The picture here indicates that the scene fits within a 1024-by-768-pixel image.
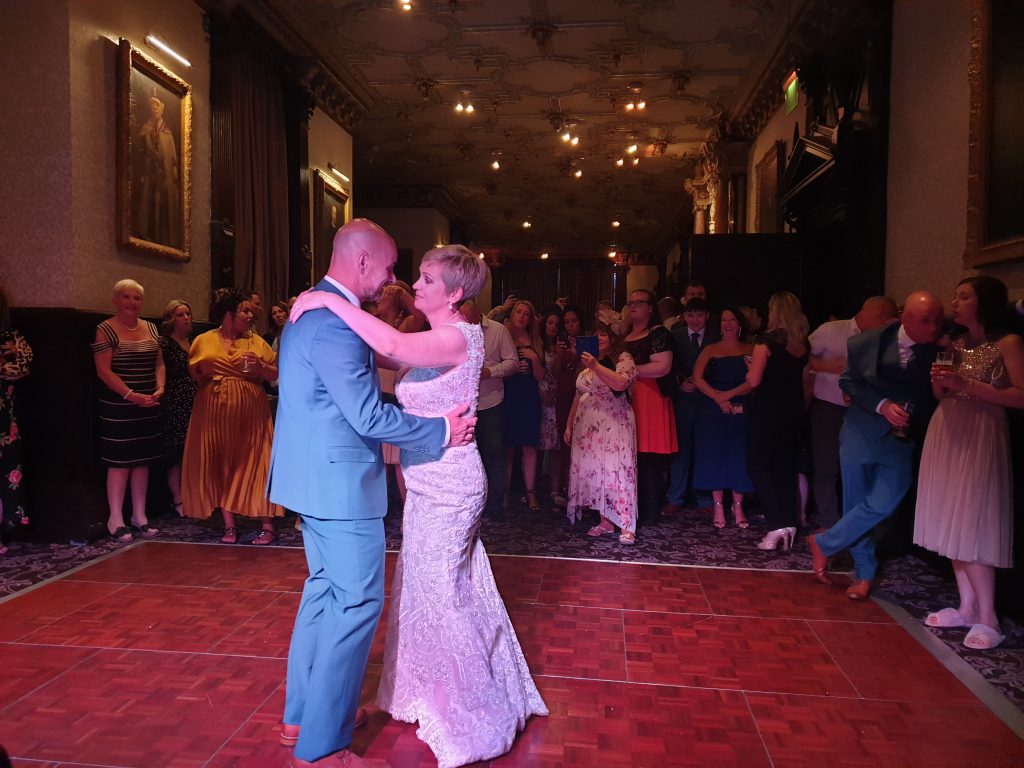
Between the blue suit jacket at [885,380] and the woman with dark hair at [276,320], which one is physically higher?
the woman with dark hair at [276,320]

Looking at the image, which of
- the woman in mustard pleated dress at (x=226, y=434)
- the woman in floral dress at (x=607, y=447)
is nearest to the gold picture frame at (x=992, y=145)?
the woman in floral dress at (x=607, y=447)

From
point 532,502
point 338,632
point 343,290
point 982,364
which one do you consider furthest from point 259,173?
point 982,364

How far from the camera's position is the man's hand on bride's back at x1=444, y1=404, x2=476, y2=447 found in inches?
85.4

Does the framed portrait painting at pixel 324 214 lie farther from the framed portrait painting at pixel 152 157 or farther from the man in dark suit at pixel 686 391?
the man in dark suit at pixel 686 391

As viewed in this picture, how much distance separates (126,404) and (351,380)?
355 centimetres

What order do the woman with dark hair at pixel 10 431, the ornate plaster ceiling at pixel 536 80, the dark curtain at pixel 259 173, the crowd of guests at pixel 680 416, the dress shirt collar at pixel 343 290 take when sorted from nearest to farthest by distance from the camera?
the dress shirt collar at pixel 343 290, the crowd of guests at pixel 680 416, the woman with dark hair at pixel 10 431, the dark curtain at pixel 259 173, the ornate plaster ceiling at pixel 536 80

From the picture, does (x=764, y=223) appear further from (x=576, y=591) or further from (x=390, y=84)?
(x=576, y=591)

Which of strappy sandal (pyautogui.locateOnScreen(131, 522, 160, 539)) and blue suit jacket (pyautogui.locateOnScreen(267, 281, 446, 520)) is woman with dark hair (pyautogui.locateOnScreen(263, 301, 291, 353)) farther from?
blue suit jacket (pyautogui.locateOnScreen(267, 281, 446, 520))

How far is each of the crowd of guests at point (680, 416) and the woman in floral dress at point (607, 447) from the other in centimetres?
1

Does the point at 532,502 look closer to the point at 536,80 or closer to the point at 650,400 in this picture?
the point at 650,400

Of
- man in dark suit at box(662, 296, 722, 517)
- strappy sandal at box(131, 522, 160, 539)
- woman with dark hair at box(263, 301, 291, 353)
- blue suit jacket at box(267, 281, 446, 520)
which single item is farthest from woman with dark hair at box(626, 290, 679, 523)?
strappy sandal at box(131, 522, 160, 539)

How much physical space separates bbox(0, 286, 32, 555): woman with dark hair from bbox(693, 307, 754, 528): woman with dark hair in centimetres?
→ 432

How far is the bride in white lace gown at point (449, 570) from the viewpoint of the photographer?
220 centimetres

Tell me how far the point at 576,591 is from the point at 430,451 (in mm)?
1906
